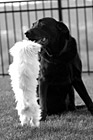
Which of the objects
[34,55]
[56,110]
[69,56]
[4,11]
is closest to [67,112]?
[56,110]

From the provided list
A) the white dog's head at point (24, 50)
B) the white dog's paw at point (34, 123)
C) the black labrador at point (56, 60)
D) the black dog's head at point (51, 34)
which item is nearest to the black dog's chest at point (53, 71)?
the black labrador at point (56, 60)

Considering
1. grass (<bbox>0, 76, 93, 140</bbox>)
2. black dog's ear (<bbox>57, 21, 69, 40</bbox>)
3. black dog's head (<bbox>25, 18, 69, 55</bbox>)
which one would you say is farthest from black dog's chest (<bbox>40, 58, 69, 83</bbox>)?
grass (<bbox>0, 76, 93, 140</bbox>)

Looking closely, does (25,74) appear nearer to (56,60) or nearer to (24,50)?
(24,50)

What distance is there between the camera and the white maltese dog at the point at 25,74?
3.80 meters

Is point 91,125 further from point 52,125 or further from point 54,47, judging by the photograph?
point 54,47

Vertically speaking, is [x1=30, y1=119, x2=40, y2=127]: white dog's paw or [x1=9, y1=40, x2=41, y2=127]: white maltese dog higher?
[x1=9, y1=40, x2=41, y2=127]: white maltese dog

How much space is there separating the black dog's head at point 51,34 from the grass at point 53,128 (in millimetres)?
866

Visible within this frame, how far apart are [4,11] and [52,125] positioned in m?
7.14

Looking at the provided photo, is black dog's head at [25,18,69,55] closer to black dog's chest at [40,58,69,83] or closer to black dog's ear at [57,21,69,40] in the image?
black dog's ear at [57,21,69,40]

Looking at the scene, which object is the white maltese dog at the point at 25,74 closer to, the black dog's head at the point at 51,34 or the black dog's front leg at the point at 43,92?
the black dog's front leg at the point at 43,92

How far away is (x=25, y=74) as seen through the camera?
12.6ft

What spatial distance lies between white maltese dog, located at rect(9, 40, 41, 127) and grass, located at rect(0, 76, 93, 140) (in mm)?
189

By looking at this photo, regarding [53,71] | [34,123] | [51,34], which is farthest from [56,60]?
[34,123]

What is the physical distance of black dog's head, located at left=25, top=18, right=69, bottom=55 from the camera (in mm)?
4848
